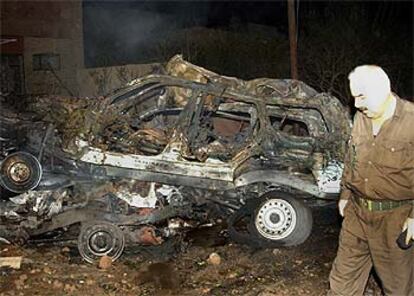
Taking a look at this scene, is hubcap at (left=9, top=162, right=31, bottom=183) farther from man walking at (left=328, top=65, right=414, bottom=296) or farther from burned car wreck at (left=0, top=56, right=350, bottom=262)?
man walking at (left=328, top=65, right=414, bottom=296)

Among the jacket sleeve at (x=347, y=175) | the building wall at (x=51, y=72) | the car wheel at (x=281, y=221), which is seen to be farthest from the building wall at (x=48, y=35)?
the jacket sleeve at (x=347, y=175)

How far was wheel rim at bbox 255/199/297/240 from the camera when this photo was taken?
6.23 metres

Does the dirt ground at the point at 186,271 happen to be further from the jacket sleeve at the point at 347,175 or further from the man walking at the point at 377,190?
the jacket sleeve at the point at 347,175

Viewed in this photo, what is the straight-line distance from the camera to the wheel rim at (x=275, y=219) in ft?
20.4

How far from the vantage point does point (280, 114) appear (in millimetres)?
6672

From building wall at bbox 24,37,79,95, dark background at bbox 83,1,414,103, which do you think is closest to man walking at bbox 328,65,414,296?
dark background at bbox 83,1,414,103

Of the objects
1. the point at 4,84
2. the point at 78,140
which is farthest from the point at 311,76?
the point at 78,140

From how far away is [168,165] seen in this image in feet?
20.3

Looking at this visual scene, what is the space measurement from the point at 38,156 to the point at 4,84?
9.05 meters

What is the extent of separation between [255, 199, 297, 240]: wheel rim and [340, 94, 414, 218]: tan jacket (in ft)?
8.64

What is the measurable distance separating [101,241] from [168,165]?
3.68 feet

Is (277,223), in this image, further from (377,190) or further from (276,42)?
(276,42)

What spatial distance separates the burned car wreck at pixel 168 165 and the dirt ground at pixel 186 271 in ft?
0.72

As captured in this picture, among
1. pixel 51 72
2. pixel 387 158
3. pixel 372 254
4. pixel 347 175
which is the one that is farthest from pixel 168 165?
pixel 51 72
